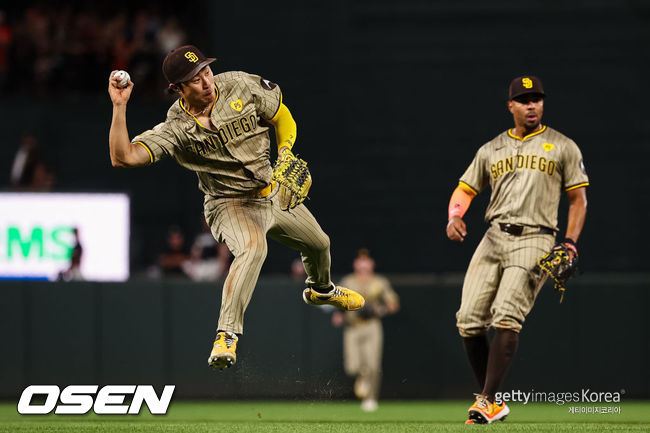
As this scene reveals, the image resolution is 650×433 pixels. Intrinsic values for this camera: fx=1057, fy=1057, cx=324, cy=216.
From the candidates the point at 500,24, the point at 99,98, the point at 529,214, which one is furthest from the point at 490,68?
the point at 529,214

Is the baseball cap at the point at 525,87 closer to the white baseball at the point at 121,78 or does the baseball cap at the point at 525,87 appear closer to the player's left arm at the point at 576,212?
the player's left arm at the point at 576,212

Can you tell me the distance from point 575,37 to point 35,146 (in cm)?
766

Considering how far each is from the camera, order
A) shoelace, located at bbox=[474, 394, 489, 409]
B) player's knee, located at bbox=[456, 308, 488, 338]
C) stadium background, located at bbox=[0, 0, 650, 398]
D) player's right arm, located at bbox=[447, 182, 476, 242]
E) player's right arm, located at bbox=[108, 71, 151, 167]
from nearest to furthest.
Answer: player's right arm, located at bbox=[108, 71, 151, 167] → shoelace, located at bbox=[474, 394, 489, 409] → player's right arm, located at bbox=[447, 182, 476, 242] → player's knee, located at bbox=[456, 308, 488, 338] → stadium background, located at bbox=[0, 0, 650, 398]

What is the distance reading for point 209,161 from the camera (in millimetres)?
6793

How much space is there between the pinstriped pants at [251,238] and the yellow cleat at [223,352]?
76 mm

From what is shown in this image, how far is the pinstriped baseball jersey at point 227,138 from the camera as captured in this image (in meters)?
6.63

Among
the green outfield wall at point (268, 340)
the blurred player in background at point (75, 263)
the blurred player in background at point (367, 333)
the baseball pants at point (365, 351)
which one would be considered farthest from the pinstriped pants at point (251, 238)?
the blurred player in background at point (75, 263)

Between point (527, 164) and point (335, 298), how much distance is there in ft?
5.57

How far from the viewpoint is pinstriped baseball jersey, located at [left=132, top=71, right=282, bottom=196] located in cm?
663

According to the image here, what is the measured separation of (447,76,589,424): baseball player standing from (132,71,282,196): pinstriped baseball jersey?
1.43 metres

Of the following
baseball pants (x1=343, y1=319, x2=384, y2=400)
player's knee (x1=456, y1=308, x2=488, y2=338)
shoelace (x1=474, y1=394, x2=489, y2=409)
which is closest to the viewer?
shoelace (x1=474, y1=394, x2=489, y2=409)

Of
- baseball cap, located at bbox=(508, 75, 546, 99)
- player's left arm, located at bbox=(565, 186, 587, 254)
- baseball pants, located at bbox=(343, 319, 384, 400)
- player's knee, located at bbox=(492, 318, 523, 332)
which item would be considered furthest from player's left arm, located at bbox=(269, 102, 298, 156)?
baseball pants, located at bbox=(343, 319, 384, 400)

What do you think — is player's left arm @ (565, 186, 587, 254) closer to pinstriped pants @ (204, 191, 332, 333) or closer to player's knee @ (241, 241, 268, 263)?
pinstriped pants @ (204, 191, 332, 333)

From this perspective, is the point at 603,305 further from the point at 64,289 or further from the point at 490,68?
the point at 64,289
